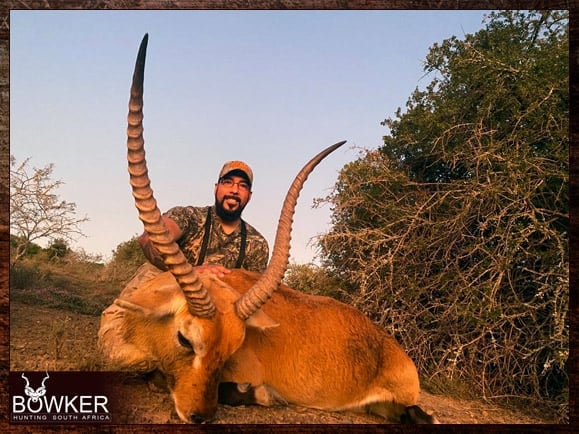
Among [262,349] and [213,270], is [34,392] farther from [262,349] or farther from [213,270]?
[262,349]

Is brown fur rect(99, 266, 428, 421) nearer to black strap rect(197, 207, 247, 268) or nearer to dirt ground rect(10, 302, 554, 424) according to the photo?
dirt ground rect(10, 302, 554, 424)

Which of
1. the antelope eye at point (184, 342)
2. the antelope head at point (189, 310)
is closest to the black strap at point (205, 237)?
the antelope head at point (189, 310)

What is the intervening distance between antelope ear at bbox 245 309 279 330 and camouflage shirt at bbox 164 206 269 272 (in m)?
1.47

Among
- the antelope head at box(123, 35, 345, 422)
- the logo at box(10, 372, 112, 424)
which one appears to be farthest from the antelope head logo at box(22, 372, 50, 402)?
the antelope head at box(123, 35, 345, 422)

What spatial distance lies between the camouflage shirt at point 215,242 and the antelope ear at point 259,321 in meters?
1.47

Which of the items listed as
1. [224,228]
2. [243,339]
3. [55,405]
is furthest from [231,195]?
[55,405]

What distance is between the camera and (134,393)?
480 cm

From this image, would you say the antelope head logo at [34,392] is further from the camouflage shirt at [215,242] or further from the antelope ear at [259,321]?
the camouflage shirt at [215,242]

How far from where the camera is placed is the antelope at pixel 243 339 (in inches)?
174

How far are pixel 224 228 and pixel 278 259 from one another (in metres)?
1.75

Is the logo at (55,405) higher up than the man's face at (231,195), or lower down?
lower down

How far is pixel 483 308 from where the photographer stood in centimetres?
694

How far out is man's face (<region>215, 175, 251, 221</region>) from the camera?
6.48 metres

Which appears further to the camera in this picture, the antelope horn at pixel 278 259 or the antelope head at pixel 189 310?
the antelope horn at pixel 278 259
